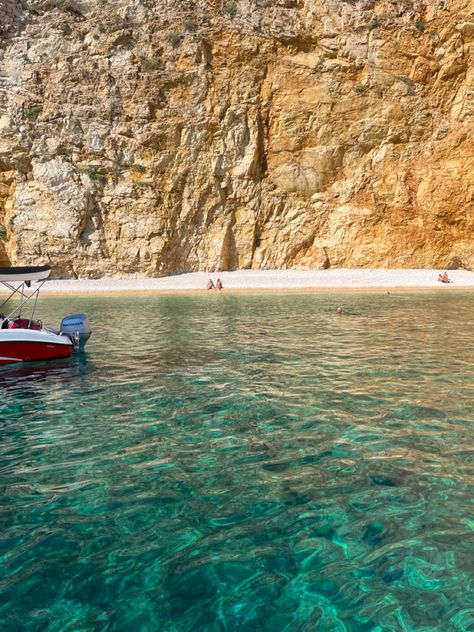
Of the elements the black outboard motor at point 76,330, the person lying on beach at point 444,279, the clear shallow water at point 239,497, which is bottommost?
the clear shallow water at point 239,497

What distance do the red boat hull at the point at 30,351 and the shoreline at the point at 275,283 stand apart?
76.9 ft

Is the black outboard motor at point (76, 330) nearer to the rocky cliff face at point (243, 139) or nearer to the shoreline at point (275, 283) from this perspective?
the shoreline at point (275, 283)

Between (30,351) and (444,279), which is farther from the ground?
(444,279)

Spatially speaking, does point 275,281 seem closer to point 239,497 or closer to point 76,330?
point 76,330

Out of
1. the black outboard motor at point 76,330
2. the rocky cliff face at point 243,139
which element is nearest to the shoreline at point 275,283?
the rocky cliff face at point 243,139

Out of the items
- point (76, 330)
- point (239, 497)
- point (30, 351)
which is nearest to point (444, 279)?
point (76, 330)

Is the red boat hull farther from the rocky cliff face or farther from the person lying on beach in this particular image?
the rocky cliff face

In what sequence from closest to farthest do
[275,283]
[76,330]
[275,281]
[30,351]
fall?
[30,351], [76,330], [275,283], [275,281]

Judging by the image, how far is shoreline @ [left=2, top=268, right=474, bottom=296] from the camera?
36125mm

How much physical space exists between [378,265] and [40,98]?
120 feet

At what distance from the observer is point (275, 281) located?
4056cm

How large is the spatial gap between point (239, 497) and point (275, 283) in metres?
34.6

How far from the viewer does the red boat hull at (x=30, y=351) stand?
11.9m

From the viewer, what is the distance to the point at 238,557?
4.09 metres
